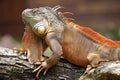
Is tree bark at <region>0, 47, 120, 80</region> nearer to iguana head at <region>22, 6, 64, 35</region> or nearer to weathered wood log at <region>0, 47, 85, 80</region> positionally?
weathered wood log at <region>0, 47, 85, 80</region>

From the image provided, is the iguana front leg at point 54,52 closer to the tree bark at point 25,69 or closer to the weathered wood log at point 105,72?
the tree bark at point 25,69

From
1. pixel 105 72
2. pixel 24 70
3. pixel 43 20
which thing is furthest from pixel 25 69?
pixel 105 72

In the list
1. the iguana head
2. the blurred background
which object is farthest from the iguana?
the blurred background

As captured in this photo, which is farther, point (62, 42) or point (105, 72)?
point (62, 42)

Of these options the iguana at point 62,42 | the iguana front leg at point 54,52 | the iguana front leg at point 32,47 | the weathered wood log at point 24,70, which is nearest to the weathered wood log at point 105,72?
the iguana at point 62,42

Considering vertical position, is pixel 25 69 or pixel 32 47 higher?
pixel 32 47

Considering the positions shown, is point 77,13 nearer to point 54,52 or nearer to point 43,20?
point 43,20
